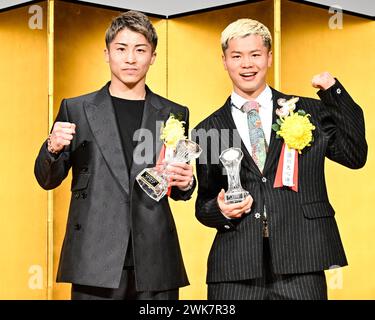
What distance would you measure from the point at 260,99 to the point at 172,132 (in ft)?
1.13

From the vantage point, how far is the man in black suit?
319 centimetres

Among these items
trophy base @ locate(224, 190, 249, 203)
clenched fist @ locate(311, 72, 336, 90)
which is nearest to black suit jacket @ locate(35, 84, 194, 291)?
trophy base @ locate(224, 190, 249, 203)

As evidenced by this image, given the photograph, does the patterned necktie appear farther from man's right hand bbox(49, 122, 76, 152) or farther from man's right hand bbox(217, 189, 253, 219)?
man's right hand bbox(49, 122, 76, 152)

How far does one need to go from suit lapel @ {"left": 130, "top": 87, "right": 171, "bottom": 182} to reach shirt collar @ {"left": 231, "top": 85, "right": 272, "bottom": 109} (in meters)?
0.26

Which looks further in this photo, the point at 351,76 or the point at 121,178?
the point at 351,76

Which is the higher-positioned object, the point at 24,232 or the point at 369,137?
the point at 369,137

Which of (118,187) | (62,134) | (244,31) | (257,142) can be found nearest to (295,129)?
(257,142)

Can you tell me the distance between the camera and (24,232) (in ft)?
14.4

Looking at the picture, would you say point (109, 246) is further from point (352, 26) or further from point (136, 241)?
point (352, 26)

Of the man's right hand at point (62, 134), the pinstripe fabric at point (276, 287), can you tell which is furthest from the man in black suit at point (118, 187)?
the pinstripe fabric at point (276, 287)

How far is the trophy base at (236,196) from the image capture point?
3111 millimetres

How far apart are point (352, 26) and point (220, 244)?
1.73 metres
